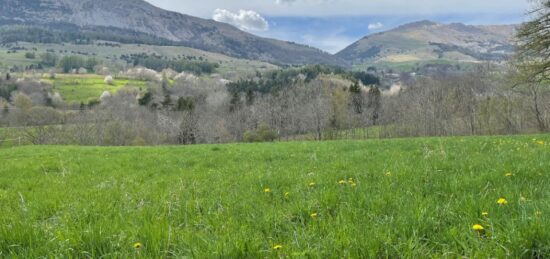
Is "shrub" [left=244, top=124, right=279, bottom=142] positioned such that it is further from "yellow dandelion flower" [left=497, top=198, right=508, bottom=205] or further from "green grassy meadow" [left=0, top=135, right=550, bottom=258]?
"yellow dandelion flower" [left=497, top=198, right=508, bottom=205]

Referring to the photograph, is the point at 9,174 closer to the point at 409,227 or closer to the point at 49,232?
the point at 49,232

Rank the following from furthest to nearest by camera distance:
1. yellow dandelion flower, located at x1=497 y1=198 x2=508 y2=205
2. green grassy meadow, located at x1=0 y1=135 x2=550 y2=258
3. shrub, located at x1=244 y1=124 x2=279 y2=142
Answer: shrub, located at x1=244 y1=124 x2=279 y2=142 → yellow dandelion flower, located at x1=497 y1=198 x2=508 y2=205 → green grassy meadow, located at x1=0 y1=135 x2=550 y2=258

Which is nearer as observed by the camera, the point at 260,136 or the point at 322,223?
the point at 322,223

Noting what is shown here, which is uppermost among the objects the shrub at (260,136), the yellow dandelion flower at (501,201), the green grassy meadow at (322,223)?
the yellow dandelion flower at (501,201)

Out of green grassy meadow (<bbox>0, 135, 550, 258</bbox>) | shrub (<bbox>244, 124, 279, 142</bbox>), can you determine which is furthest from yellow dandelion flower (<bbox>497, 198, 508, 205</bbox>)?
shrub (<bbox>244, 124, 279, 142</bbox>)

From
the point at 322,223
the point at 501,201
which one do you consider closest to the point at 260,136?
the point at 322,223

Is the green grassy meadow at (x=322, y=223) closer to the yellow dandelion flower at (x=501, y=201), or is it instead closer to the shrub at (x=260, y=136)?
the yellow dandelion flower at (x=501, y=201)

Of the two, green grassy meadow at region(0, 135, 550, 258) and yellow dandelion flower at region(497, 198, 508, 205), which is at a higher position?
yellow dandelion flower at region(497, 198, 508, 205)

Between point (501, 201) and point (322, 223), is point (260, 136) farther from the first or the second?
point (501, 201)

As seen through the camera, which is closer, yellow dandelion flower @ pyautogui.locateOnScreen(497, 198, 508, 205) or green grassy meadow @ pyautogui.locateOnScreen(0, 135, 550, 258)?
green grassy meadow @ pyautogui.locateOnScreen(0, 135, 550, 258)

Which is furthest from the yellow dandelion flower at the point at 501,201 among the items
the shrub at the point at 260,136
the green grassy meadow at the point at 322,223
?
the shrub at the point at 260,136

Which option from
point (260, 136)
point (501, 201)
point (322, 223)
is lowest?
point (260, 136)

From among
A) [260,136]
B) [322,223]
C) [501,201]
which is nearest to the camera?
[501,201]

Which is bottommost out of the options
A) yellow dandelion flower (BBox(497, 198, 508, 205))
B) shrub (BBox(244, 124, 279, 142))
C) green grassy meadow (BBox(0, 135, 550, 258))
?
shrub (BBox(244, 124, 279, 142))
